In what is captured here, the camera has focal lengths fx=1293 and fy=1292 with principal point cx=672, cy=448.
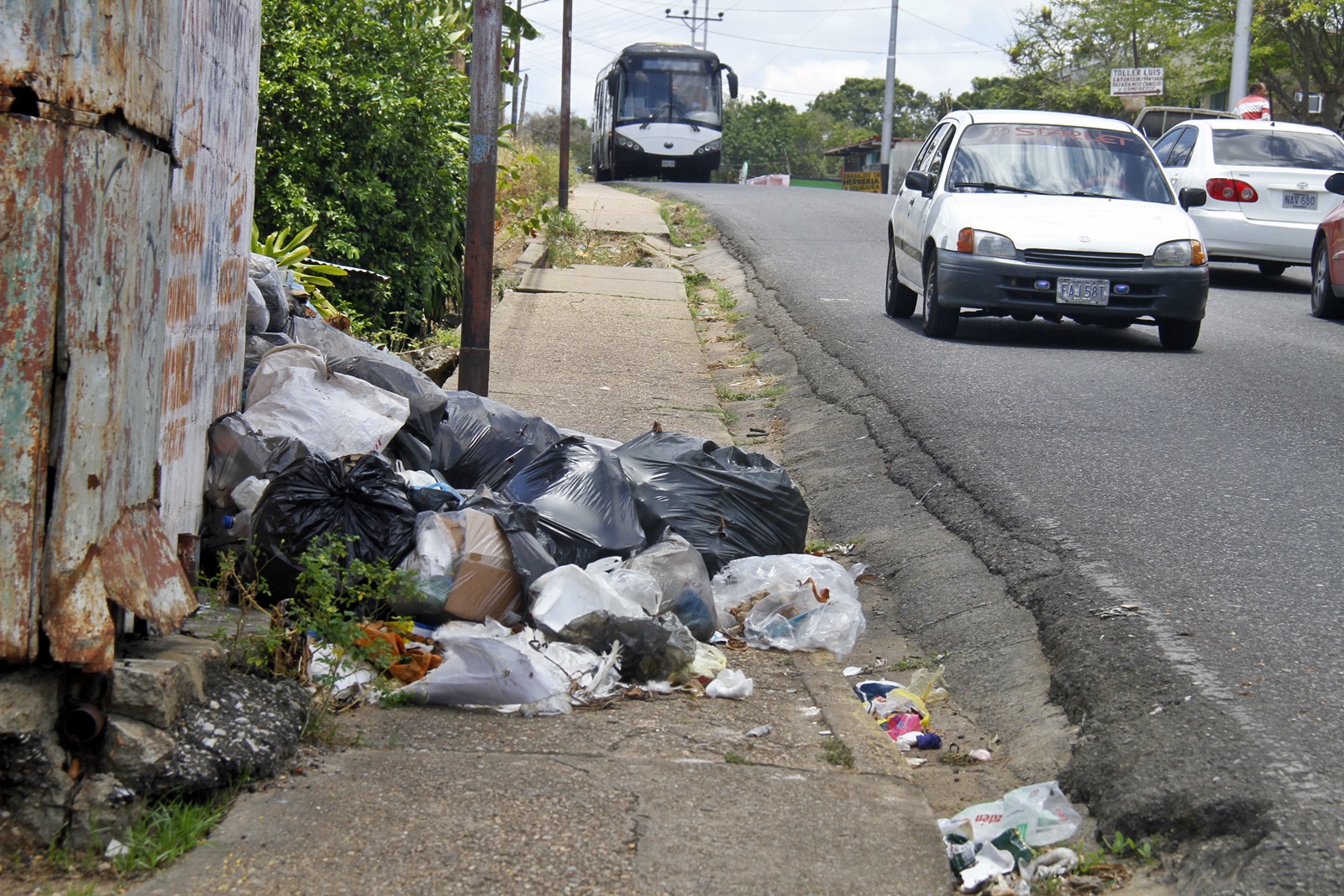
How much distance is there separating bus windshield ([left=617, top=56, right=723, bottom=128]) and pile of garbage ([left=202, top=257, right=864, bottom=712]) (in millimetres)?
25267

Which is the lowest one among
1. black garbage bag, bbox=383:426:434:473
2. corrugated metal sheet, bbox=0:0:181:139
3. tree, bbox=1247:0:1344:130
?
black garbage bag, bbox=383:426:434:473

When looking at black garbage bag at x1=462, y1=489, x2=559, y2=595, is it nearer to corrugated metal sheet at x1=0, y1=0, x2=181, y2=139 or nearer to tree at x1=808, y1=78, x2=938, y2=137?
corrugated metal sheet at x1=0, y1=0, x2=181, y2=139

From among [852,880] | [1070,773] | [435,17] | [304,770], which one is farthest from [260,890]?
[435,17]

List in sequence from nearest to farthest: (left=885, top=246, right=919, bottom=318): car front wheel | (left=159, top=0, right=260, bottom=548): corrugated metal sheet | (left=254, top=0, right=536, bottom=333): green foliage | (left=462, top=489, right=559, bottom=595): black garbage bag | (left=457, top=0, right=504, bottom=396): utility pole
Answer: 1. (left=159, top=0, right=260, bottom=548): corrugated metal sheet
2. (left=462, top=489, right=559, bottom=595): black garbage bag
3. (left=457, top=0, right=504, bottom=396): utility pole
4. (left=254, top=0, right=536, bottom=333): green foliage
5. (left=885, top=246, right=919, bottom=318): car front wheel

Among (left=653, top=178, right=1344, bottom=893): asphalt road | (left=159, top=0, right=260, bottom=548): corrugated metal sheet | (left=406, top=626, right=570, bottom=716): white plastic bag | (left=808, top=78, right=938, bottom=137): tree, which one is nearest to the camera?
(left=653, top=178, right=1344, bottom=893): asphalt road

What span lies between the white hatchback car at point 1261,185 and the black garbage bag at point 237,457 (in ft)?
34.7

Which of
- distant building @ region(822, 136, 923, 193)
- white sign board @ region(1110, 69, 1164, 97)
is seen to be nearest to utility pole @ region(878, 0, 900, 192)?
distant building @ region(822, 136, 923, 193)

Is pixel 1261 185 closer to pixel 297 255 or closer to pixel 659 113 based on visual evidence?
pixel 297 255

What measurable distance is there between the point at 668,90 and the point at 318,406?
2631cm

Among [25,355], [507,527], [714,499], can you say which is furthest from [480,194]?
[25,355]

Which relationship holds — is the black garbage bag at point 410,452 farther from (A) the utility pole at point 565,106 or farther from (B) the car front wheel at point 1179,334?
(A) the utility pole at point 565,106

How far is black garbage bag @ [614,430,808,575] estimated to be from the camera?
4.83 meters

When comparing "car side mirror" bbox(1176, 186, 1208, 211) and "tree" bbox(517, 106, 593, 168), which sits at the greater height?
"tree" bbox(517, 106, 593, 168)

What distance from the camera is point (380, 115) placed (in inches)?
302
